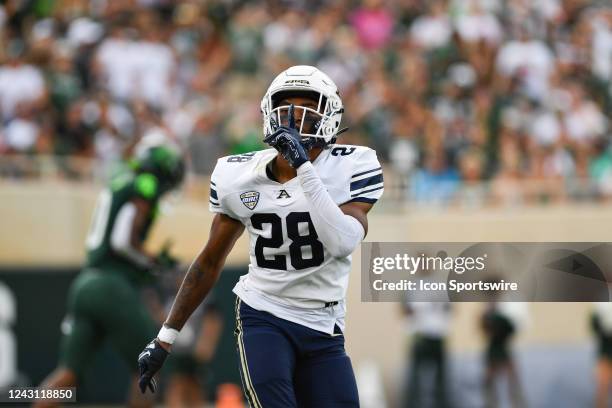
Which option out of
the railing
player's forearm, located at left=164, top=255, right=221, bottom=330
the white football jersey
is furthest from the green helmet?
the white football jersey

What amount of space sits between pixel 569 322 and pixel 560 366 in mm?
548

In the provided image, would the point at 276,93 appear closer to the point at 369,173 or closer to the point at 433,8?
the point at 369,173

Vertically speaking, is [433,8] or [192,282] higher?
[433,8]

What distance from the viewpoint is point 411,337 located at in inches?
403

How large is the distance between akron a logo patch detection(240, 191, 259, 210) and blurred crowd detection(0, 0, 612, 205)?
5.89 metres

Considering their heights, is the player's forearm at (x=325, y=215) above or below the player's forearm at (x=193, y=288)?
above

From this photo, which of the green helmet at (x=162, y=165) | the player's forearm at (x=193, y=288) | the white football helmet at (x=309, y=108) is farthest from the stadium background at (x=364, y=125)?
the white football helmet at (x=309, y=108)

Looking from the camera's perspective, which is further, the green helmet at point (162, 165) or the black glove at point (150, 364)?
the green helmet at point (162, 165)

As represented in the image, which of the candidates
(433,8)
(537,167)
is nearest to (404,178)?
(537,167)

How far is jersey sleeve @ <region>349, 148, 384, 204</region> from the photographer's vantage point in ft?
15.7

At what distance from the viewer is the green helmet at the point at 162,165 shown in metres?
8.22
